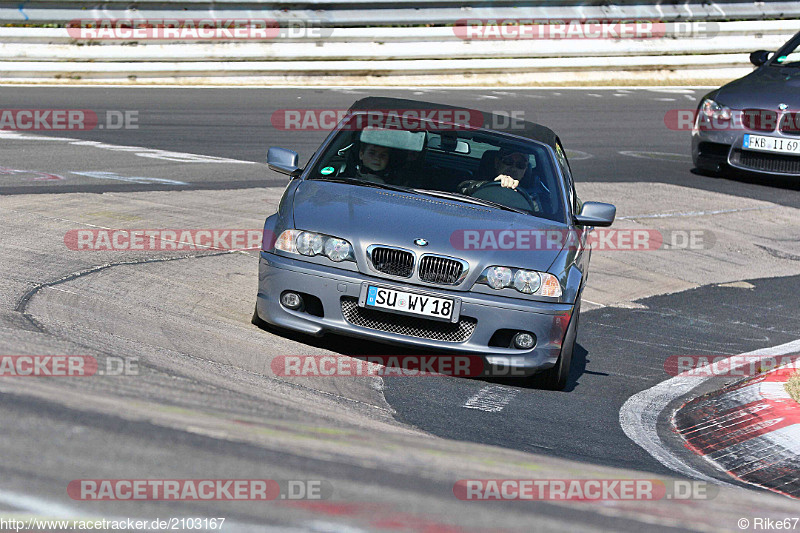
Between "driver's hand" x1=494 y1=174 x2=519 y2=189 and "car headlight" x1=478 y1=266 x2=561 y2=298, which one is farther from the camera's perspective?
"driver's hand" x1=494 y1=174 x2=519 y2=189

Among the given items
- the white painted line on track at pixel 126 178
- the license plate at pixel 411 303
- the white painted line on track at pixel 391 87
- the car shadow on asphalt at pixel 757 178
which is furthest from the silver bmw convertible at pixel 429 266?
the white painted line on track at pixel 391 87

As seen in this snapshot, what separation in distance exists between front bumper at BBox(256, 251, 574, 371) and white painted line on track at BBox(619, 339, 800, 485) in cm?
54

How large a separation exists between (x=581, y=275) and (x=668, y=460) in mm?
1670

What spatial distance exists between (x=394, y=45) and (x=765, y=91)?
8051 mm

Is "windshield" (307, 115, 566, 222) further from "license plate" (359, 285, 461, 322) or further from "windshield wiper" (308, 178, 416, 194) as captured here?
"license plate" (359, 285, 461, 322)

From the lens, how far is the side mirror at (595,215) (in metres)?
6.96

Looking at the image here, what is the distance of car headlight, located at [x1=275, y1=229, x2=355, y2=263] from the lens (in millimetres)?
6134

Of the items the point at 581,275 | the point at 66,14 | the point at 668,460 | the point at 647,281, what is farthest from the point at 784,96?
the point at 66,14

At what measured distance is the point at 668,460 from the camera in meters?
5.28

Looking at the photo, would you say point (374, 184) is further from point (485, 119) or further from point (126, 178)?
point (126, 178)

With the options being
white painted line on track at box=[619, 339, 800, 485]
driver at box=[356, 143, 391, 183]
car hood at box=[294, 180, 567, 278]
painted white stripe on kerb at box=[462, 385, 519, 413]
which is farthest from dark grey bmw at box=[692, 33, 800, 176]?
painted white stripe on kerb at box=[462, 385, 519, 413]

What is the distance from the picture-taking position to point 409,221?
20.7ft

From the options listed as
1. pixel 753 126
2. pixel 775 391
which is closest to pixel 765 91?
pixel 753 126

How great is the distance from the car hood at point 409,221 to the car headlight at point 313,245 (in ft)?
0.12
